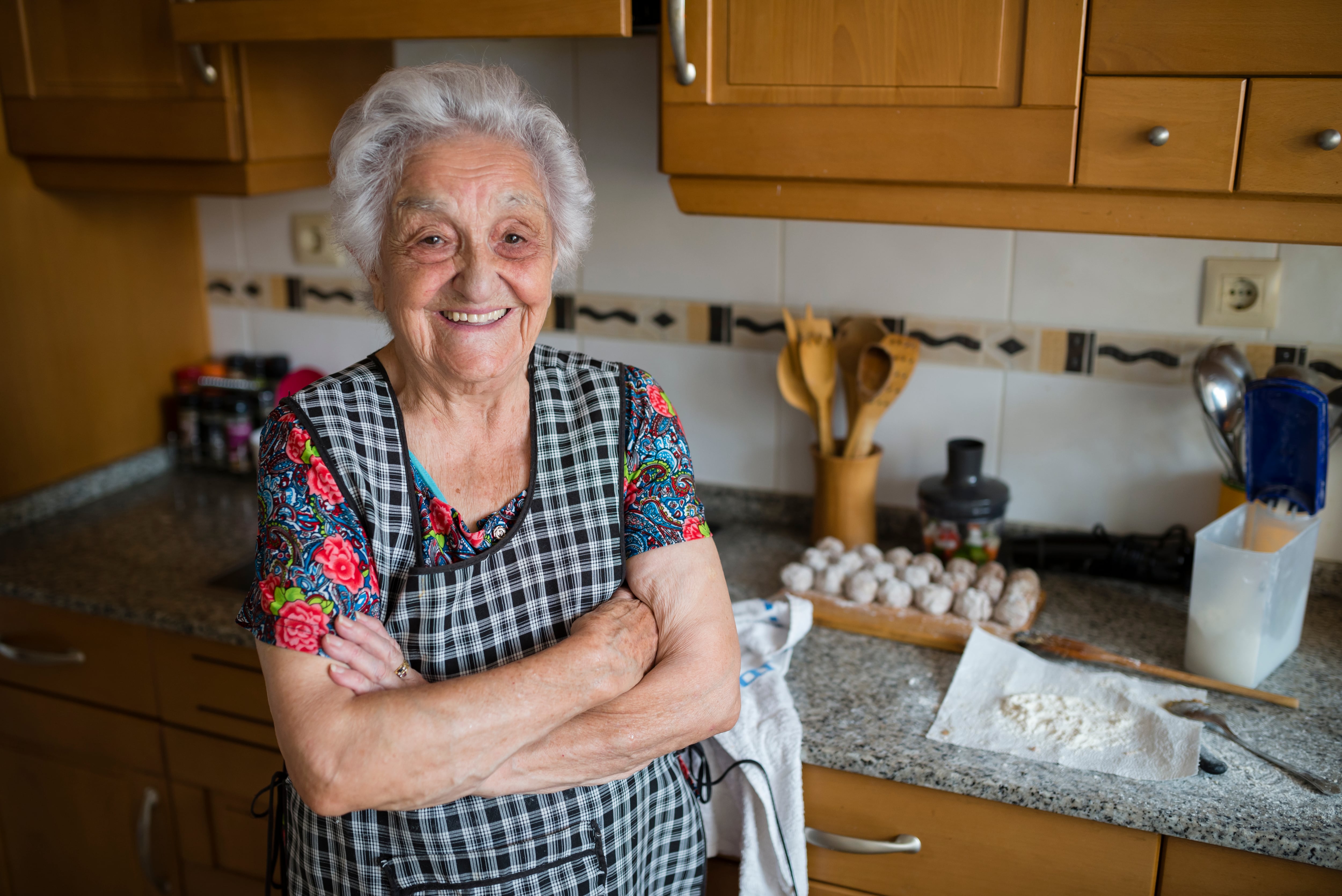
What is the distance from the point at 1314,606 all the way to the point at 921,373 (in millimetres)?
665

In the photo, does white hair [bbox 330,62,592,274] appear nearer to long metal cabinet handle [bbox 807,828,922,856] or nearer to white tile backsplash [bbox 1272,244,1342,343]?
long metal cabinet handle [bbox 807,828,922,856]

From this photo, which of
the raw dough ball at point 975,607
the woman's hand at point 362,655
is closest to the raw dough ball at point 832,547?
the raw dough ball at point 975,607

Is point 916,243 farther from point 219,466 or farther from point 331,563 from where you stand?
point 219,466

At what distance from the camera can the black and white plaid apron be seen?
3.66 ft

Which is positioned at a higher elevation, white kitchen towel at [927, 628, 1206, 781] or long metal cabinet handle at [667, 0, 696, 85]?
long metal cabinet handle at [667, 0, 696, 85]

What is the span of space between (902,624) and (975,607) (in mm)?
103

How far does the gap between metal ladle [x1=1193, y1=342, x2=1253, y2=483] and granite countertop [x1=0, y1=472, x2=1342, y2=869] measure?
10.0 inches

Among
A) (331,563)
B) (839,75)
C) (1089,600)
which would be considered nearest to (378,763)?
(331,563)

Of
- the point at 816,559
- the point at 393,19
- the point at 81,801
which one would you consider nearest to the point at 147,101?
the point at 393,19

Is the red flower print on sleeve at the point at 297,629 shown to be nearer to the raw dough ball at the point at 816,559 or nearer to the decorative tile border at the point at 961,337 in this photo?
the decorative tile border at the point at 961,337

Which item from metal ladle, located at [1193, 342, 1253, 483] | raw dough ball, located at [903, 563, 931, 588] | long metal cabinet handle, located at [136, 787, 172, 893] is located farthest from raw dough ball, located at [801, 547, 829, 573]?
long metal cabinet handle, located at [136, 787, 172, 893]

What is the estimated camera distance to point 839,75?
132 cm

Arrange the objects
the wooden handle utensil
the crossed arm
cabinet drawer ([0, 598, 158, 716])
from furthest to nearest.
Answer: cabinet drawer ([0, 598, 158, 716])
the wooden handle utensil
the crossed arm

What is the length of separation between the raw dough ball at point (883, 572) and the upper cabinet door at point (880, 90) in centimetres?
57
